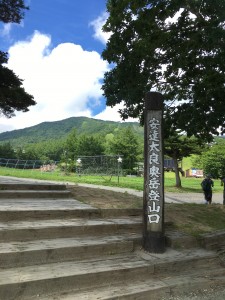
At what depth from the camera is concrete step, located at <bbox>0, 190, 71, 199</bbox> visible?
6242mm

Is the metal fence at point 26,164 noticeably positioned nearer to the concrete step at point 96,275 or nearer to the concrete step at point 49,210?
the concrete step at point 49,210

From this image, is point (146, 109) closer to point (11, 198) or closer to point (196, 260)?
point (196, 260)

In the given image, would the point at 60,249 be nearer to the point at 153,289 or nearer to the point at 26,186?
the point at 153,289

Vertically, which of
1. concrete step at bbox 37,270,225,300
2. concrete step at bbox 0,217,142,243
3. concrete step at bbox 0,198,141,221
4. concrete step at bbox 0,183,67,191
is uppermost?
concrete step at bbox 0,183,67,191

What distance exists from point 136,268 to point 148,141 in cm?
188

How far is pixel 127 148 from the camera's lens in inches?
2496

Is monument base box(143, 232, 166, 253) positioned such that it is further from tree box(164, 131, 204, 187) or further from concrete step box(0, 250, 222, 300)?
tree box(164, 131, 204, 187)

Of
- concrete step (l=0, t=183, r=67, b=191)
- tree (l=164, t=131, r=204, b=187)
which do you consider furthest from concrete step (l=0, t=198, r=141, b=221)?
tree (l=164, t=131, r=204, b=187)

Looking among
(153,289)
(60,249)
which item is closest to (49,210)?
(60,249)

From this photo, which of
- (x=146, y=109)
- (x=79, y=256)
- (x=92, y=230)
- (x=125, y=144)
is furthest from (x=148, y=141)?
(x=125, y=144)

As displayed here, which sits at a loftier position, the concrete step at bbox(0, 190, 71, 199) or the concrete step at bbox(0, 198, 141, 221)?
the concrete step at bbox(0, 190, 71, 199)

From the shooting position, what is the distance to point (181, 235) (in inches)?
211

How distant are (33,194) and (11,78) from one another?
3606mm

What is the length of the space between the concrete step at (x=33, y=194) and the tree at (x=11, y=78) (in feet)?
10.1
